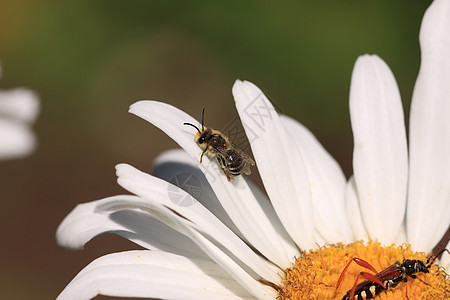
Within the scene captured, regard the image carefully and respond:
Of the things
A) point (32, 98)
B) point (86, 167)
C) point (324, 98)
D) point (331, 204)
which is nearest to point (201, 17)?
point (324, 98)

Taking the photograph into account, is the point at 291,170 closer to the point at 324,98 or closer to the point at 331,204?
the point at 331,204

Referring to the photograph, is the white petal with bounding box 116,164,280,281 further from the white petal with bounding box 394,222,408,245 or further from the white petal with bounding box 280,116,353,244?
the white petal with bounding box 394,222,408,245

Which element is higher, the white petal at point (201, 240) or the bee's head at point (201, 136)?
the bee's head at point (201, 136)

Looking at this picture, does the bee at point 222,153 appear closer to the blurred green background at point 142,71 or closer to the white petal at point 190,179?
the white petal at point 190,179

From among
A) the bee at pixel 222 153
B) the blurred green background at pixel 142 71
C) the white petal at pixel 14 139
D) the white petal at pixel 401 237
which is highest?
the blurred green background at pixel 142 71

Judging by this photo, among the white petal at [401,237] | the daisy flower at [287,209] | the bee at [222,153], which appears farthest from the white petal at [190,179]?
the white petal at [401,237]

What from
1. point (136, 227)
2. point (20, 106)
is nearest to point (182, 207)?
point (136, 227)
